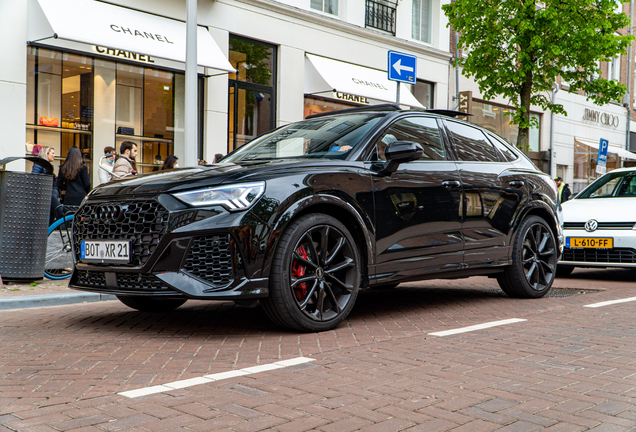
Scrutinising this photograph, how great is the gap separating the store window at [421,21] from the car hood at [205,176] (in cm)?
1645

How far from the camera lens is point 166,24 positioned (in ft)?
46.0

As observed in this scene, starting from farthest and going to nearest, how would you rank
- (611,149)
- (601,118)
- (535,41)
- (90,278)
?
(611,149)
(601,118)
(535,41)
(90,278)

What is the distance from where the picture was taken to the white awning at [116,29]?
39.5ft

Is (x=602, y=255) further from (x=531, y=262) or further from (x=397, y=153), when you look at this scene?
(x=397, y=153)

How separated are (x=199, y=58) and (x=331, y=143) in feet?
30.6

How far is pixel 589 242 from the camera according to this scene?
9062 millimetres

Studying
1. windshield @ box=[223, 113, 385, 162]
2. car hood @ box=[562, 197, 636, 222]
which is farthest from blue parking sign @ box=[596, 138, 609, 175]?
windshield @ box=[223, 113, 385, 162]

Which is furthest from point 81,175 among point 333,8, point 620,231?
point 333,8

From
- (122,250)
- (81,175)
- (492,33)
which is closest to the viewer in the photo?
(122,250)

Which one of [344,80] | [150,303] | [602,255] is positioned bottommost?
[150,303]

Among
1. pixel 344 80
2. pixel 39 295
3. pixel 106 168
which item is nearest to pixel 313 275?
pixel 39 295

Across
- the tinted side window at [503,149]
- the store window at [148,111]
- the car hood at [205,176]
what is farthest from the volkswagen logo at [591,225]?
the store window at [148,111]

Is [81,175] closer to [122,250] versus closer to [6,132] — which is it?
[6,132]

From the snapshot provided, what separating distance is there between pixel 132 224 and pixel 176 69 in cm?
1071
